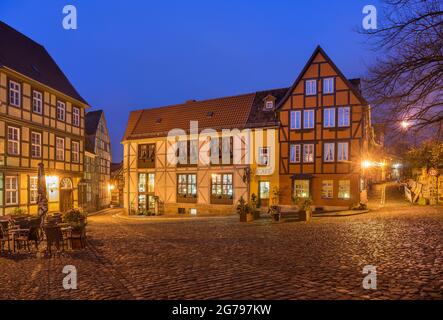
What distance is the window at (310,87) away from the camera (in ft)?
89.6

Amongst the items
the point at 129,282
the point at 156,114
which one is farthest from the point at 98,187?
the point at 129,282

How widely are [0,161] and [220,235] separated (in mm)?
13958

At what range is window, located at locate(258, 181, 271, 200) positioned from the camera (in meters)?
28.6

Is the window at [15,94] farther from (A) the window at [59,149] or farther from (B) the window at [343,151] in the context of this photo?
(B) the window at [343,151]

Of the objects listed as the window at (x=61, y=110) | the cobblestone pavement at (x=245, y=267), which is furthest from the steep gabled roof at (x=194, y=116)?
the cobblestone pavement at (x=245, y=267)

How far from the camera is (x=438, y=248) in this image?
10.9 metres

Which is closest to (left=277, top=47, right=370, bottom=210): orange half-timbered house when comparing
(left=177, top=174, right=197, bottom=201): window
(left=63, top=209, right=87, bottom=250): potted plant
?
(left=177, top=174, right=197, bottom=201): window

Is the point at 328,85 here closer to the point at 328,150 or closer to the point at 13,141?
the point at 328,150

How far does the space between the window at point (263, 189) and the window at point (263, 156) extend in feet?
4.83

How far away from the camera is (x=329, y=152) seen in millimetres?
26766

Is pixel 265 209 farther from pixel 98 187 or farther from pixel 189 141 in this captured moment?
pixel 98 187

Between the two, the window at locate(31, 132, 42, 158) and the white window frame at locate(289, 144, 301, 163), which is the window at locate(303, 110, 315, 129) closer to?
the white window frame at locate(289, 144, 301, 163)

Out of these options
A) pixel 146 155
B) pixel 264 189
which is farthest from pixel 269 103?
pixel 146 155
